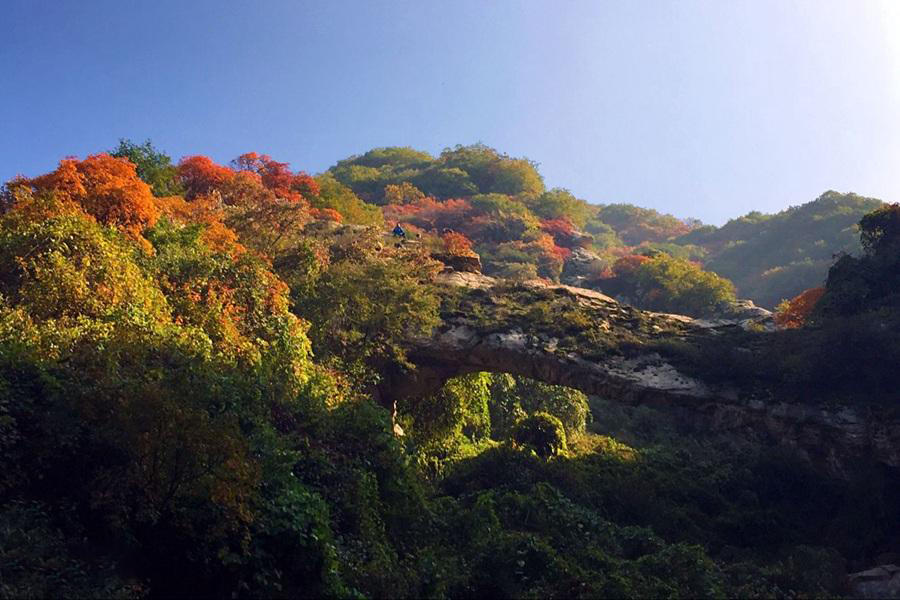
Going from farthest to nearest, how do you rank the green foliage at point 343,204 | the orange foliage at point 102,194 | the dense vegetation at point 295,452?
the green foliage at point 343,204 < the orange foliage at point 102,194 < the dense vegetation at point 295,452

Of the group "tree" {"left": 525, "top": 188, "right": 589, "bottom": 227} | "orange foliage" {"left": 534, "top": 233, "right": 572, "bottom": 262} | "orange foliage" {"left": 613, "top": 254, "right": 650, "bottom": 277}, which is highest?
"tree" {"left": 525, "top": 188, "right": 589, "bottom": 227}

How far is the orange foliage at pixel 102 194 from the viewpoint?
52.3 feet

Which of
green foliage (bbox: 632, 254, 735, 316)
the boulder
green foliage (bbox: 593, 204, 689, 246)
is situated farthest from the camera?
green foliage (bbox: 593, 204, 689, 246)

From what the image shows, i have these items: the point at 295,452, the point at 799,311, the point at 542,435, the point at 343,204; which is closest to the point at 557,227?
the point at 343,204

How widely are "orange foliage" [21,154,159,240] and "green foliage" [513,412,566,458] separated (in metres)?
12.0

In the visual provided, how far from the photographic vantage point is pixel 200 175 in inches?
1061

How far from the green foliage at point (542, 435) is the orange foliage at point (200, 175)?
14.8 meters

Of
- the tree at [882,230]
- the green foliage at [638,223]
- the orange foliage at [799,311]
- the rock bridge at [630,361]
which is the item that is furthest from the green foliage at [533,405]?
the green foliage at [638,223]

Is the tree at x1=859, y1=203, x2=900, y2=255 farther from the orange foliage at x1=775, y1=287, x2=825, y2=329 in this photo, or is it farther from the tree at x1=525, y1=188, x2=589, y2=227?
the tree at x1=525, y1=188, x2=589, y2=227

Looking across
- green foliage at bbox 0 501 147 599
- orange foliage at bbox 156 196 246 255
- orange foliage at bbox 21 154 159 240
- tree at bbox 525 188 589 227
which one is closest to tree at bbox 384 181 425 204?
tree at bbox 525 188 589 227

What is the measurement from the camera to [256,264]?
1630 centimetres

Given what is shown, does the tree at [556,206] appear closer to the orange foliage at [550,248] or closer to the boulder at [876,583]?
the orange foliage at [550,248]

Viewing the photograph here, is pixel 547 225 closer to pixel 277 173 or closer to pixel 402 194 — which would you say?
pixel 402 194

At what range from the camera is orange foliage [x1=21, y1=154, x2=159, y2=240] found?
52.3ft
